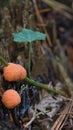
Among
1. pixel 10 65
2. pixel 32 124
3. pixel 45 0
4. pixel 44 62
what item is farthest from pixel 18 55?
pixel 45 0

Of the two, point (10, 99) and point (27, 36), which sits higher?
point (27, 36)

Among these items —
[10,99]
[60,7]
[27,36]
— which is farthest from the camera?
[60,7]

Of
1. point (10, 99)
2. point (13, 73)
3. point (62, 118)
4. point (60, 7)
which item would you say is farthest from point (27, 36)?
point (60, 7)

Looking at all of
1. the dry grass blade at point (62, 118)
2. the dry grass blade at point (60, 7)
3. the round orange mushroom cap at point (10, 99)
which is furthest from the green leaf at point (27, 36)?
the dry grass blade at point (60, 7)

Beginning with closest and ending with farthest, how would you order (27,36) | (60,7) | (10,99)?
(10,99) → (27,36) → (60,7)

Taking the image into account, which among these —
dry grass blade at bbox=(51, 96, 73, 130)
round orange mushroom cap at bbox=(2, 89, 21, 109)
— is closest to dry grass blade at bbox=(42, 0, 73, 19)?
dry grass blade at bbox=(51, 96, 73, 130)

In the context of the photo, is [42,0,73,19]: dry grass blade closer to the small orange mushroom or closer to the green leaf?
the green leaf

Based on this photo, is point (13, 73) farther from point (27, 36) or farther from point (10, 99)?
point (27, 36)
